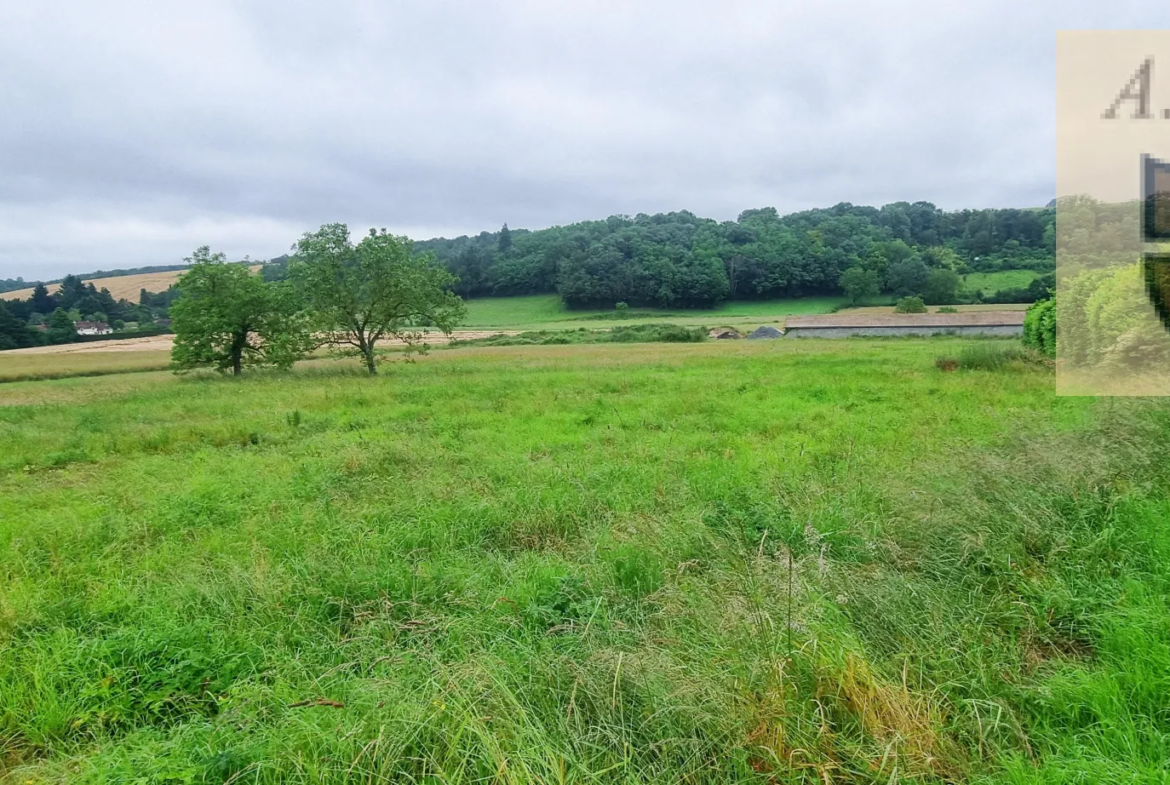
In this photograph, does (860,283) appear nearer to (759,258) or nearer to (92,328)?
(759,258)

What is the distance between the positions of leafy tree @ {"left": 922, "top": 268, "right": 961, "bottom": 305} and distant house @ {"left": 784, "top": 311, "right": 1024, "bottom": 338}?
1031 inches

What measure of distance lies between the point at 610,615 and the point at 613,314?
3508 inches

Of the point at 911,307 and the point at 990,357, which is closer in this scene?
the point at 990,357

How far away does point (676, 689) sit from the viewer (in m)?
3.31

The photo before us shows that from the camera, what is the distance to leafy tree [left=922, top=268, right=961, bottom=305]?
3371 inches

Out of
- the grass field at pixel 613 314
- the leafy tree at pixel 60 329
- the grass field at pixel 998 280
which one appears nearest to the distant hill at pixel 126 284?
the leafy tree at pixel 60 329

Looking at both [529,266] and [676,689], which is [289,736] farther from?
[529,266]

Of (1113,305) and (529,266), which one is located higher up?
(529,266)

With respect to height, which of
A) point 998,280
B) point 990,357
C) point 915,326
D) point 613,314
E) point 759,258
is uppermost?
point 759,258

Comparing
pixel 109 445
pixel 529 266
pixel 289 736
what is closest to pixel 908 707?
pixel 289 736

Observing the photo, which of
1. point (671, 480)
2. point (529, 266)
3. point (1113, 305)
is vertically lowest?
point (671, 480)

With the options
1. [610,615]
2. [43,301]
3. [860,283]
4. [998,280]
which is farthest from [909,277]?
[43,301]

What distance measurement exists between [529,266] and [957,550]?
11145cm

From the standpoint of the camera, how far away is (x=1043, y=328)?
2172cm
